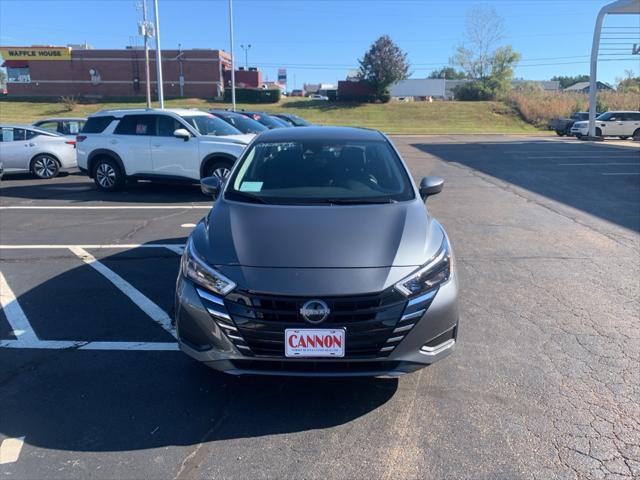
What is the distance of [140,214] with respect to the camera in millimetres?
9469

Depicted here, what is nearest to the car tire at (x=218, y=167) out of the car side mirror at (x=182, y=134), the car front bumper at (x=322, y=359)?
the car side mirror at (x=182, y=134)

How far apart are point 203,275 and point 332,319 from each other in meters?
0.85

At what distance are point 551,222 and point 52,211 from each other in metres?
8.85

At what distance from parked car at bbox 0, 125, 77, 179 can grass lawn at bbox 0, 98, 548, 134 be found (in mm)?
35593

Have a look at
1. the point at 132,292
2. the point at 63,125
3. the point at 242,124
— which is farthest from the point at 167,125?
the point at 63,125

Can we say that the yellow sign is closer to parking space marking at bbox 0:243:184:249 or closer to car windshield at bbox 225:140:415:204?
parking space marking at bbox 0:243:184:249

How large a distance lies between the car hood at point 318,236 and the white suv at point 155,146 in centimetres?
719

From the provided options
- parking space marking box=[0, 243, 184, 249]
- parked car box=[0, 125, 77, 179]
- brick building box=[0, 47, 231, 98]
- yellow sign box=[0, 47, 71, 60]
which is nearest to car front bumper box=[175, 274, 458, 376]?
parking space marking box=[0, 243, 184, 249]

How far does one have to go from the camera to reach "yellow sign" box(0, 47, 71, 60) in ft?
212

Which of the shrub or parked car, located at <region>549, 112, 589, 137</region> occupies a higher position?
the shrub

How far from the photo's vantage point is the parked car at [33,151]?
541 inches

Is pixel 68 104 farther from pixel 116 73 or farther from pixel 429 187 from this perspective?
pixel 429 187

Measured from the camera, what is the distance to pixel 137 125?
37.8ft

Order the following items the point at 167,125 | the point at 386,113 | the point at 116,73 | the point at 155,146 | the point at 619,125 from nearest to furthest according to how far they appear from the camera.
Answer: the point at 155,146, the point at 167,125, the point at 619,125, the point at 386,113, the point at 116,73
